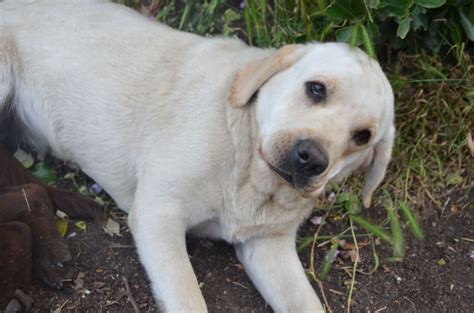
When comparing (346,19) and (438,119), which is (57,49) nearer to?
(346,19)

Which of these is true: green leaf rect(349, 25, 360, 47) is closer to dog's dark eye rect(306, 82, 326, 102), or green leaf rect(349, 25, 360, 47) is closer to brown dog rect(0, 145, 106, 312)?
dog's dark eye rect(306, 82, 326, 102)

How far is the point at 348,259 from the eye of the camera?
3.28 meters

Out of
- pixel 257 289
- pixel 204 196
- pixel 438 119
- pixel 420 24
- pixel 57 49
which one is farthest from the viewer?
pixel 438 119

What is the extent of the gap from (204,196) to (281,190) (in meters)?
0.29

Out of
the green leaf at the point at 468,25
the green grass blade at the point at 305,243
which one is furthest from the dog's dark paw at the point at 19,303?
the green leaf at the point at 468,25

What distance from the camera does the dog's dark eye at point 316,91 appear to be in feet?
8.70

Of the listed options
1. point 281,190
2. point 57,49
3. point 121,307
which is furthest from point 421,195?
point 57,49

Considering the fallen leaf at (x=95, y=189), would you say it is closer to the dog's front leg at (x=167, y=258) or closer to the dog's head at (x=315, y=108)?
the dog's front leg at (x=167, y=258)

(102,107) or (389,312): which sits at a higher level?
(102,107)

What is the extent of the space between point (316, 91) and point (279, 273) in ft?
2.58

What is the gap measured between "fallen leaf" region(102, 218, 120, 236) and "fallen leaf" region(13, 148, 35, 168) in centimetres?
52

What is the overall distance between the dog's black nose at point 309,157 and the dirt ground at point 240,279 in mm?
749

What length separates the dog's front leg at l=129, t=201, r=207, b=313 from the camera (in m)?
2.76

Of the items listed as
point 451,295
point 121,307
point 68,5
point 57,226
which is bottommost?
point 451,295
